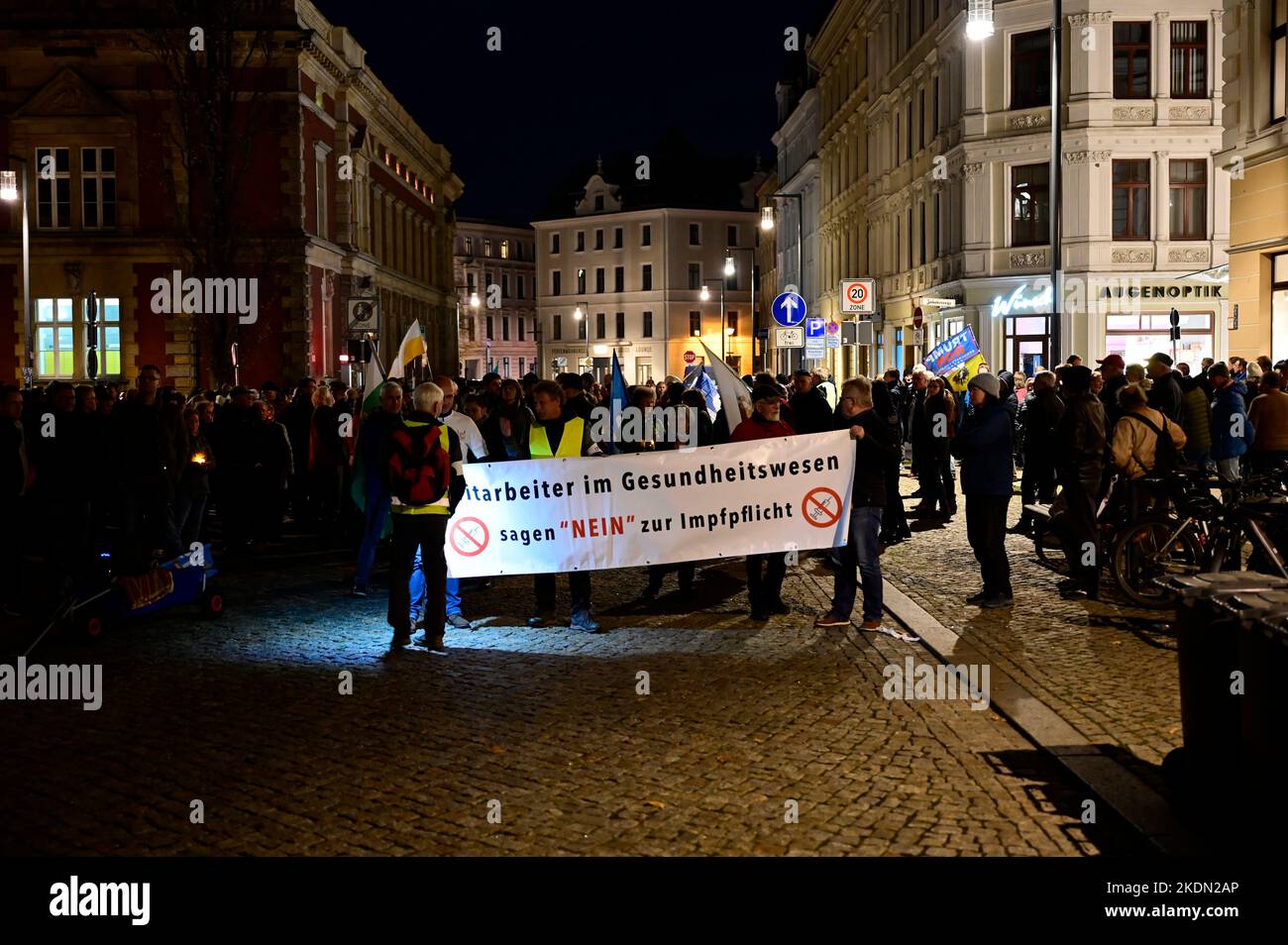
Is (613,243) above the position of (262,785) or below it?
above

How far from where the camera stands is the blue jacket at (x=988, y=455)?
1181 cm

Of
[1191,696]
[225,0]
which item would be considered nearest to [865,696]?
[1191,696]

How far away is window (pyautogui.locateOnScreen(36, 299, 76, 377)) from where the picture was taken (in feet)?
147

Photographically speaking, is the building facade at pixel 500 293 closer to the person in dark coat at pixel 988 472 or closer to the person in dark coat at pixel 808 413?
the person in dark coat at pixel 808 413

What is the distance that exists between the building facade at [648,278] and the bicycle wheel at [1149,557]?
9299cm

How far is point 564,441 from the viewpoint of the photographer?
11.6m

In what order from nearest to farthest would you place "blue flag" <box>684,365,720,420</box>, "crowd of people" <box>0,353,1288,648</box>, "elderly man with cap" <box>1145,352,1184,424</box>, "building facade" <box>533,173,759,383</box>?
"crowd of people" <box>0,353,1288,648</box>
"elderly man with cap" <box>1145,352,1184,424</box>
"blue flag" <box>684,365,720,420</box>
"building facade" <box>533,173,759,383</box>

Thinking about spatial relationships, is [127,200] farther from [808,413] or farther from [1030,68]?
[808,413]

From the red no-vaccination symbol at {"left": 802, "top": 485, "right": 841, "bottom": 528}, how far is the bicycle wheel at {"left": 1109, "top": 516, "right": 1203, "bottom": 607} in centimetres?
260

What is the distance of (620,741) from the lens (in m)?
7.73

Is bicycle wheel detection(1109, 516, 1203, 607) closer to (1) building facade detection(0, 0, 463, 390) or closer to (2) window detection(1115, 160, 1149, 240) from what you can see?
(2) window detection(1115, 160, 1149, 240)

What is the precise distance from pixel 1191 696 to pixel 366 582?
8340 mm
